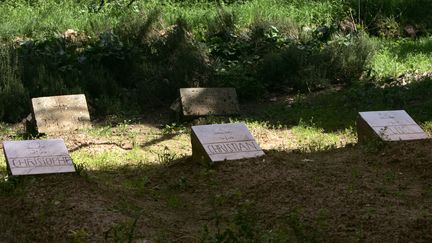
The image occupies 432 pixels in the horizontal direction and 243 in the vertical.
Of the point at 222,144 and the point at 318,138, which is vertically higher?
the point at 222,144

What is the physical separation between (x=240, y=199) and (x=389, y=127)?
2.37m

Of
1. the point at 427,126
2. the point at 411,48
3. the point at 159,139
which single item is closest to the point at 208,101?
the point at 159,139

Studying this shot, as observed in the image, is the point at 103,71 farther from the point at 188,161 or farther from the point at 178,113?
the point at 188,161

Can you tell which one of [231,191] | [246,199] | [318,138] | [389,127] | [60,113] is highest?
[246,199]

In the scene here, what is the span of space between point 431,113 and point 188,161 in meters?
3.44

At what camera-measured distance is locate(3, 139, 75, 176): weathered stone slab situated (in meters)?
6.73

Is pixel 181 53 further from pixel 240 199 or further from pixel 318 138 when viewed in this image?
pixel 240 199

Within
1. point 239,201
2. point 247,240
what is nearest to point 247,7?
point 239,201

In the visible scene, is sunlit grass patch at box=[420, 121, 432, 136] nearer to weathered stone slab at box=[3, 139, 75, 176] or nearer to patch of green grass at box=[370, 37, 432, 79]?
patch of green grass at box=[370, 37, 432, 79]

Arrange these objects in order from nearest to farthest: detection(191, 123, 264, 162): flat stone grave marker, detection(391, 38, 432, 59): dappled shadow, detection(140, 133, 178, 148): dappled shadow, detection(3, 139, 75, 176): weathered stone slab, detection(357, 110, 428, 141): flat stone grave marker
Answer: detection(3, 139, 75, 176): weathered stone slab
detection(191, 123, 264, 162): flat stone grave marker
detection(357, 110, 428, 141): flat stone grave marker
detection(140, 133, 178, 148): dappled shadow
detection(391, 38, 432, 59): dappled shadow

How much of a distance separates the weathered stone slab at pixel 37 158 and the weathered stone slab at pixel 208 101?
2.98m

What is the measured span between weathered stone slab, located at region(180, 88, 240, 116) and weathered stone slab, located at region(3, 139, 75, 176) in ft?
9.79

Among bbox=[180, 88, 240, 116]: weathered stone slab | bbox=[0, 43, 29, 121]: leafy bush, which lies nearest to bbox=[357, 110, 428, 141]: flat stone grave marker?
bbox=[180, 88, 240, 116]: weathered stone slab

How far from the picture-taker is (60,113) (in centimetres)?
974
